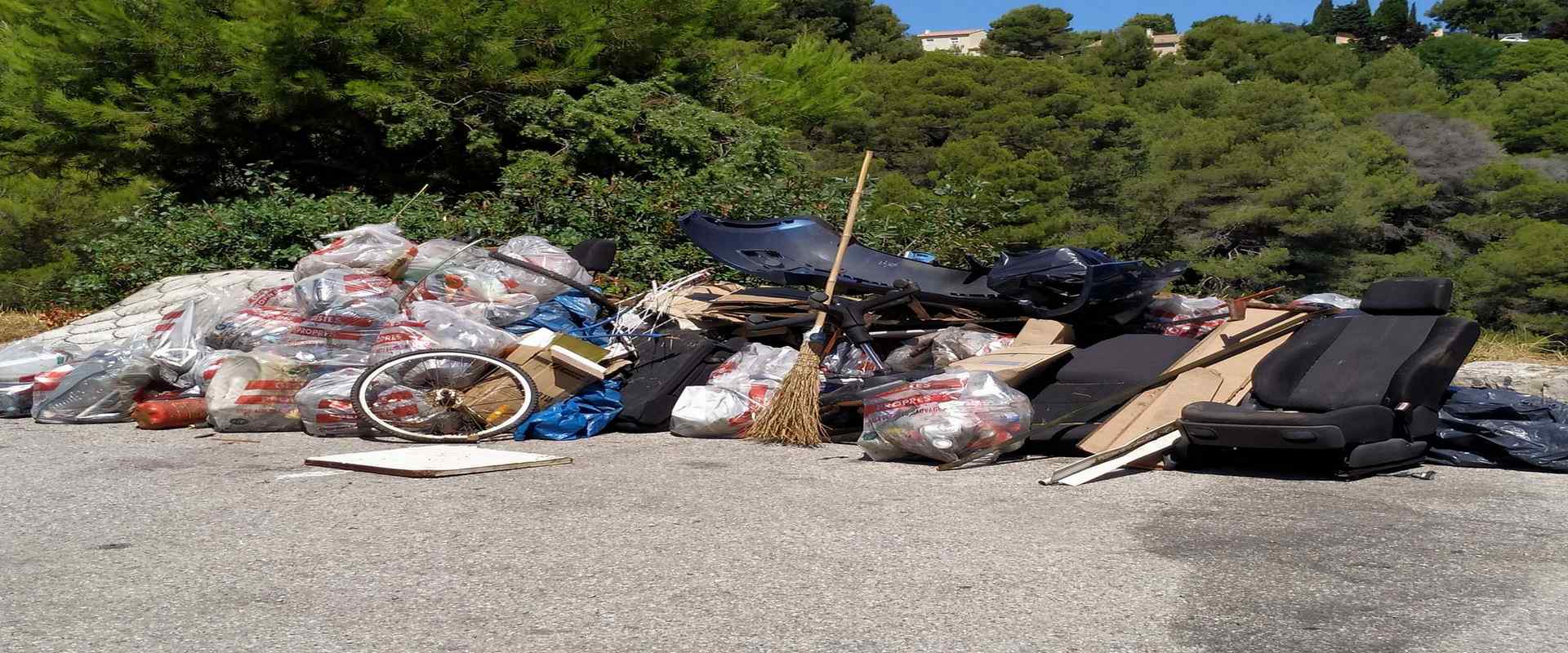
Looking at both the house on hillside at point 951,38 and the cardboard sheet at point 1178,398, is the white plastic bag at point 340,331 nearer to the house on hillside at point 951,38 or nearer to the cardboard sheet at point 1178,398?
the cardboard sheet at point 1178,398

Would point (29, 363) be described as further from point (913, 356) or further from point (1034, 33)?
point (1034, 33)

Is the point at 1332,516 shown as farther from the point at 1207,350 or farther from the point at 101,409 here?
the point at 101,409

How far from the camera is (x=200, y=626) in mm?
3264

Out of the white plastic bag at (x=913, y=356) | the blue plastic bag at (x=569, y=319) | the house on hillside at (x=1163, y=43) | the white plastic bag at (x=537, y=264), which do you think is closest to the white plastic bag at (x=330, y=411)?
the blue plastic bag at (x=569, y=319)

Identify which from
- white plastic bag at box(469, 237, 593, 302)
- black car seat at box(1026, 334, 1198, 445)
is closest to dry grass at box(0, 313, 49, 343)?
white plastic bag at box(469, 237, 593, 302)

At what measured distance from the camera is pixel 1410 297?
5.78m

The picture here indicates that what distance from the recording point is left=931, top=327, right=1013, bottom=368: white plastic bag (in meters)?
6.99

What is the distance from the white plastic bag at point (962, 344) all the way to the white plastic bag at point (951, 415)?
47.3 inches

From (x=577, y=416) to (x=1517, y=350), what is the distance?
6.42m

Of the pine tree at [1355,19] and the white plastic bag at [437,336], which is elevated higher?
the pine tree at [1355,19]

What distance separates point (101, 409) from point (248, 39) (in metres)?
Result: 5.63

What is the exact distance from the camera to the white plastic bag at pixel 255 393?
6.63 m

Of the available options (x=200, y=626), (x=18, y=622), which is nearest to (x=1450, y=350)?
(x=200, y=626)

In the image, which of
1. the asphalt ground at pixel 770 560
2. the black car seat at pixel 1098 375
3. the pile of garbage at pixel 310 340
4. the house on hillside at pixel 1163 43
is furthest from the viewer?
the house on hillside at pixel 1163 43
